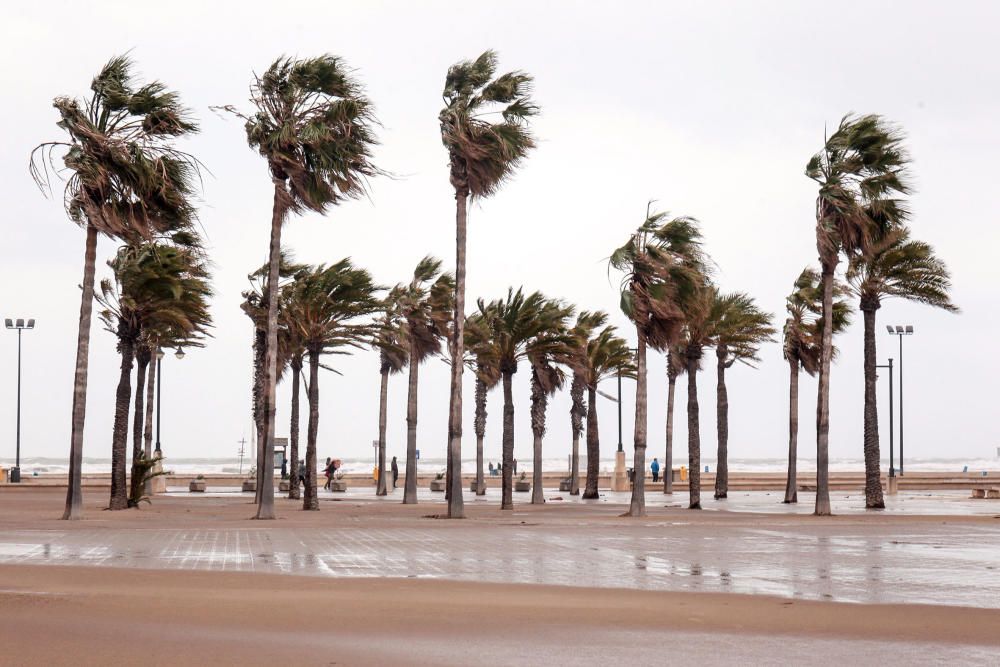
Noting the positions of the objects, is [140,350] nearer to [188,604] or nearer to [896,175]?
[896,175]

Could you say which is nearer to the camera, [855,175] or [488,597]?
[488,597]

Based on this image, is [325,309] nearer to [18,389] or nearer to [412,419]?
[412,419]

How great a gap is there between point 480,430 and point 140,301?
22316 millimetres

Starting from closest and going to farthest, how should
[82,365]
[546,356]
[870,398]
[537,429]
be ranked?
[82,365], [870,398], [546,356], [537,429]

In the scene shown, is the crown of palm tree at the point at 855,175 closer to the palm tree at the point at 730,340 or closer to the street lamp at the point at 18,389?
the palm tree at the point at 730,340

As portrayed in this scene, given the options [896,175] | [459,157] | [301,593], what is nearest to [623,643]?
[301,593]

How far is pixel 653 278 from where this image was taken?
32.8 metres

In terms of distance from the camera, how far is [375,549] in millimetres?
18469

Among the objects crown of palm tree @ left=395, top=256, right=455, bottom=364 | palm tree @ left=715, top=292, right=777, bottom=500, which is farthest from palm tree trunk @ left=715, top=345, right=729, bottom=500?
crown of palm tree @ left=395, top=256, right=455, bottom=364

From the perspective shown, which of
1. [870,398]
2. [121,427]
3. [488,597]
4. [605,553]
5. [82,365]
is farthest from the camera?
[870,398]

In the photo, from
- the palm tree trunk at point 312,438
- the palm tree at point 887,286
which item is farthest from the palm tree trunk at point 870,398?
the palm tree trunk at point 312,438

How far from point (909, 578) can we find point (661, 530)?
11.3m

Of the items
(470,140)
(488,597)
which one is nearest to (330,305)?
(470,140)

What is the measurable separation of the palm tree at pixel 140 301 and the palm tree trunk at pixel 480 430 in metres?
17.3
